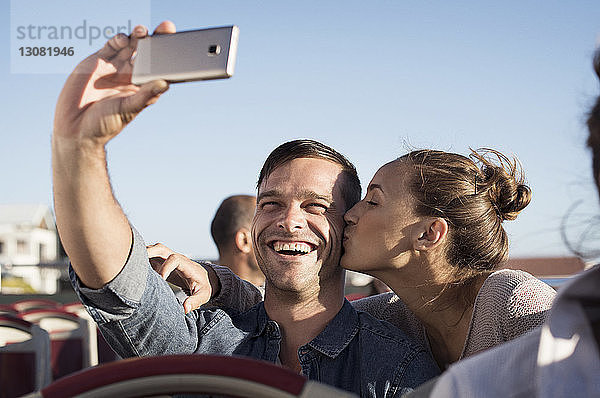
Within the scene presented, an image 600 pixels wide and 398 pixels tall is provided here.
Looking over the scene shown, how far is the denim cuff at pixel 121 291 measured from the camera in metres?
1.35

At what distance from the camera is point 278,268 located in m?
1.81

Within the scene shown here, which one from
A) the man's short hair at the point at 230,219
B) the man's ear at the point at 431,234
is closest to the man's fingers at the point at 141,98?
the man's ear at the point at 431,234

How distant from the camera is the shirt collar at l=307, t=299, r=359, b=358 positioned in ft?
5.69

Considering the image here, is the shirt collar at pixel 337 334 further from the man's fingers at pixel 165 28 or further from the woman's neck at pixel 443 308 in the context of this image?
the man's fingers at pixel 165 28

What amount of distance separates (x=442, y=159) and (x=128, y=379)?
4.51 feet

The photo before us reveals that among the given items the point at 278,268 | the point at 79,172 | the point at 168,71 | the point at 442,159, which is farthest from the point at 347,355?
the point at 168,71

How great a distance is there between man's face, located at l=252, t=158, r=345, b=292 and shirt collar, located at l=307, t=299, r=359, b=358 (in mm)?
105

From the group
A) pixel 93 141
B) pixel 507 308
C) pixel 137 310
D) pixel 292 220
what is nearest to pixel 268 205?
pixel 292 220

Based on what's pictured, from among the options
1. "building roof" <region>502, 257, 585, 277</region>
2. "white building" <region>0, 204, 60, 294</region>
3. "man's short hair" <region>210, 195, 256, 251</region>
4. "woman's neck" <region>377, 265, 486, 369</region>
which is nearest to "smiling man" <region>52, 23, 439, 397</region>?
"woman's neck" <region>377, 265, 486, 369</region>

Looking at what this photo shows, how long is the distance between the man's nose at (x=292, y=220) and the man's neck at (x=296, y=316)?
175 millimetres

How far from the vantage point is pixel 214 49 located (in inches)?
37.6

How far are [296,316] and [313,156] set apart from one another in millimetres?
450

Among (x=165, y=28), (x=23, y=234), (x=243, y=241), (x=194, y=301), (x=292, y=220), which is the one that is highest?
(x=165, y=28)

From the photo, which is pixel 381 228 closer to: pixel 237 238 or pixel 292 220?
pixel 292 220
